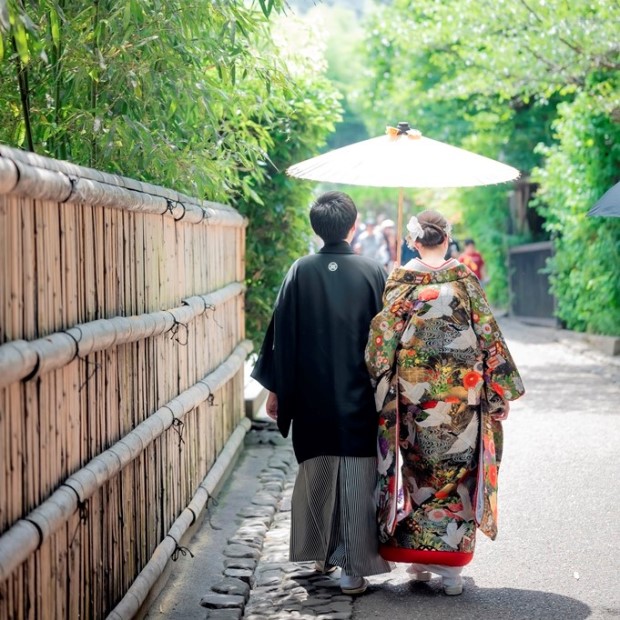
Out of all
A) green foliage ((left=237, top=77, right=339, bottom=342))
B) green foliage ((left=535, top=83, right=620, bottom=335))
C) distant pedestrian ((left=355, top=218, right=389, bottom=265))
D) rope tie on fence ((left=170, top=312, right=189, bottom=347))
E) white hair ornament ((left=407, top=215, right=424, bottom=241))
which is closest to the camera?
white hair ornament ((left=407, top=215, right=424, bottom=241))

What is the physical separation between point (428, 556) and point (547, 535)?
50.8 inches

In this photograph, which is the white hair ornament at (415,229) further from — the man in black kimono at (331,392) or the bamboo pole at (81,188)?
the bamboo pole at (81,188)

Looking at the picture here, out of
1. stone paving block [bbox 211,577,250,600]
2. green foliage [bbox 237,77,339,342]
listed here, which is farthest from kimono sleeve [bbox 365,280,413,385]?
green foliage [bbox 237,77,339,342]

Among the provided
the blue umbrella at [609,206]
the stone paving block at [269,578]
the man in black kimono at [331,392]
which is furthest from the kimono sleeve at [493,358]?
the blue umbrella at [609,206]

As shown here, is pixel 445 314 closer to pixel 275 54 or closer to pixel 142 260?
pixel 142 260

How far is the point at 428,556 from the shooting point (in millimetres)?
5371

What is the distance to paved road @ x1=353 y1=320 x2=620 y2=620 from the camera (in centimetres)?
520

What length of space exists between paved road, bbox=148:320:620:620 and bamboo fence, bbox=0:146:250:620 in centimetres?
29

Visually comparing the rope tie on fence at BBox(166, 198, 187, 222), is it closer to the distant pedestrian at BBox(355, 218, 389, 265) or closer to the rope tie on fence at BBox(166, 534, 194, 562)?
the rope tie on fence at BBox(166, 534, 194, 562)

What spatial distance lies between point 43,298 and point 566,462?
5.64m

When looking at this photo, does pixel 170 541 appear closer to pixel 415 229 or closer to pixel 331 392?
pixel 331 392

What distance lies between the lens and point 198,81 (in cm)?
538

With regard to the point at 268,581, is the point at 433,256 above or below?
above

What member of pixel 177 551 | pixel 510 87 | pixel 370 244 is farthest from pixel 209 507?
pixel 370 244
